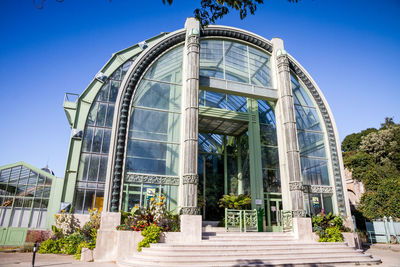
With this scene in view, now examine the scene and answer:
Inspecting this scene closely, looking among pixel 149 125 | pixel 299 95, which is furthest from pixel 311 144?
pixel 149 125

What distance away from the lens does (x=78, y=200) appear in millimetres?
16000

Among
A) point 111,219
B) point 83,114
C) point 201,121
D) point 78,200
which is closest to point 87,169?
point 78,200

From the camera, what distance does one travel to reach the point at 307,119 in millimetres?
17281

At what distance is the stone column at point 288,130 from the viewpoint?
1367 cm

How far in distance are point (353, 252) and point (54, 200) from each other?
16.2 m

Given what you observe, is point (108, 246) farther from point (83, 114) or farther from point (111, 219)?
point (83, 114)

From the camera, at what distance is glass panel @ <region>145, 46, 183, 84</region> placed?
14961 mm

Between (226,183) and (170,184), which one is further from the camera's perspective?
(226,183)

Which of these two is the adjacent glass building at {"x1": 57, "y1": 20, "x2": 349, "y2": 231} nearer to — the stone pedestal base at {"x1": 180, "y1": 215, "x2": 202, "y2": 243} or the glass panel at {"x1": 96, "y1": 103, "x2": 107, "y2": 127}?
the glass panel at {"x1": 96, "y1": 103, "x2": 107, "y2": 127}

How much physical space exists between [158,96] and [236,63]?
218 inches

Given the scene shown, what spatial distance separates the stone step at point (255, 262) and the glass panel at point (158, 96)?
25.3 feet

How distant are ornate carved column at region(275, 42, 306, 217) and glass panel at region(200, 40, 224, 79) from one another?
3.70 metres

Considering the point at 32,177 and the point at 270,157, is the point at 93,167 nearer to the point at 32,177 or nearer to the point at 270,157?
the point at 32,177

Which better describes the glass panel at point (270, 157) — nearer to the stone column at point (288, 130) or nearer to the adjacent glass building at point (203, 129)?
the adjacent glass building at point (203, 129)
